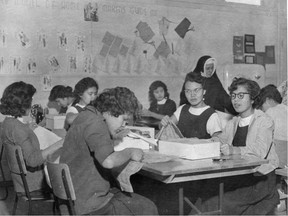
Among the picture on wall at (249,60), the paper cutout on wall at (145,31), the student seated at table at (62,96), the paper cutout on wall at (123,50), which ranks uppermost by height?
the paper cutout on wall at (145,31)

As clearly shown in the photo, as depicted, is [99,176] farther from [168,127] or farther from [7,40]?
[7,40]

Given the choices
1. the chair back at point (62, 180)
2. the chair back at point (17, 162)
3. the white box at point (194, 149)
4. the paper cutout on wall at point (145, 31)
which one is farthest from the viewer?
the paper cutout on wall at point (145, 31)

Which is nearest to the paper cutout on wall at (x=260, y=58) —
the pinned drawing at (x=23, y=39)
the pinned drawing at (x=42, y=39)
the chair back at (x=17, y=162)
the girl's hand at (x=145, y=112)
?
the girl's hand at (x=145, y=112)

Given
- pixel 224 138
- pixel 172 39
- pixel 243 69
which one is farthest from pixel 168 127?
pixel 243 69

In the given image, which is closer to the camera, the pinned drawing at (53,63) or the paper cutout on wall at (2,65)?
the paper cutout on wall at (2,65)

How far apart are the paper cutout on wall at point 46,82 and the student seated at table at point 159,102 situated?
98 cm

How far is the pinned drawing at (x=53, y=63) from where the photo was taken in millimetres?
4230

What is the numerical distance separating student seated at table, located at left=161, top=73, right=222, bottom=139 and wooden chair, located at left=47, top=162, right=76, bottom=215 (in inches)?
52.4

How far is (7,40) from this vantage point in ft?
13.0

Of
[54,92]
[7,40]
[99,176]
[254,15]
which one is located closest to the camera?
[99,176]

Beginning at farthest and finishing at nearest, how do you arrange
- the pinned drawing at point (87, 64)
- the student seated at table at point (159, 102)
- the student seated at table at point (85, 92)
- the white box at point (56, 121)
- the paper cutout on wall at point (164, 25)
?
the paper cutout on wall at point (164, 25)
the student seated at table at point (159, 102)
the pinned drawing at point (87, 64)
the white box at point (56, 121)
the student seated at table at point (85, 92)

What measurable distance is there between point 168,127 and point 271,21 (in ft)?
8.98

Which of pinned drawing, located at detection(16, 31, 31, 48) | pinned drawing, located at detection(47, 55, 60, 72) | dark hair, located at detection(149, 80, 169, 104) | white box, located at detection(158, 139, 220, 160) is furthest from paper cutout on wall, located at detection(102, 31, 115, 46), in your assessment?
white box, located at detection(158, 139, 220, 160)

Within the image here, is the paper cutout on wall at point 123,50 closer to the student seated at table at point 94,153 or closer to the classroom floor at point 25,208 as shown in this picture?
the classroom floor at point 25,208
